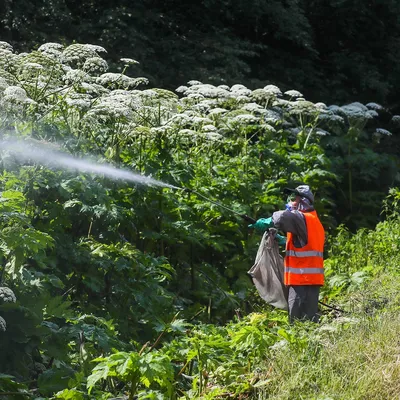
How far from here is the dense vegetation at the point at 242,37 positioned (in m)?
16.7

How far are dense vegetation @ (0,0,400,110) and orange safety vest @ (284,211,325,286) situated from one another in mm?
7934

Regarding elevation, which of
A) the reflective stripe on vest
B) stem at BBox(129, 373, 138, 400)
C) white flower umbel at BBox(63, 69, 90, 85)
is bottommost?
the reflective stripe on vest

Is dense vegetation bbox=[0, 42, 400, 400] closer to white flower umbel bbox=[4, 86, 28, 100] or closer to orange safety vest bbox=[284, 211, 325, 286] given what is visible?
white flower umbel bbox=[4, 86, 28, 100]

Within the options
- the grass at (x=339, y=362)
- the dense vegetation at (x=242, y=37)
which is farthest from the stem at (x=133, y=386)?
the dense vegetation at (x=242, y=37)

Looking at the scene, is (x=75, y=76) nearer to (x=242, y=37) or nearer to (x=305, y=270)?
(x=305, y=270)

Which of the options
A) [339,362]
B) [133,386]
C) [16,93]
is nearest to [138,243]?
[16,93]

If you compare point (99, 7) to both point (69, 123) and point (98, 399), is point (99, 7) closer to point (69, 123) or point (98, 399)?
point (69, 123)

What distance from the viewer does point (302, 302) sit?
28.4 feet

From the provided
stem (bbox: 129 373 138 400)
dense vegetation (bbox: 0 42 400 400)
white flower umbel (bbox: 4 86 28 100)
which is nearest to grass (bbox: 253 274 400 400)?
dense vegetation (bbox: 0 42 400 400)

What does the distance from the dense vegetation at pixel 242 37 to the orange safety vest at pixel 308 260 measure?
7.93 meters

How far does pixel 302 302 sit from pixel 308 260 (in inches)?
15.6

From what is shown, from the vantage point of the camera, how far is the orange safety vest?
28.5 feet

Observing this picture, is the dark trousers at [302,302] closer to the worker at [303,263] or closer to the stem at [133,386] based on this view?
the worker at [303,263]

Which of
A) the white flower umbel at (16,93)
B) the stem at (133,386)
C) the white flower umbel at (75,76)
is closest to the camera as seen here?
the stem at (133,386)
